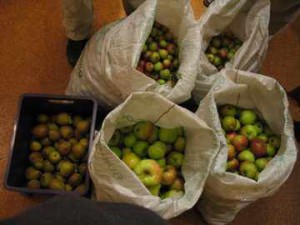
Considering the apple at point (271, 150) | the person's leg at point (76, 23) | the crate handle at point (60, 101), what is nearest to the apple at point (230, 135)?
the apple at point (271, 150)

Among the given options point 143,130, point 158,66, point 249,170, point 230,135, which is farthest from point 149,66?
point 249,170

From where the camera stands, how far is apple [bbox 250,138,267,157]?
1.11 meters

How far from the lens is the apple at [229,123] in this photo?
114cm

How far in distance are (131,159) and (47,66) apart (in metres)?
0.61

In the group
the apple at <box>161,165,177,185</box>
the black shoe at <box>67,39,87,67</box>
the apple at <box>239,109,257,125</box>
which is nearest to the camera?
the apple at <box>161,165,177,185</box>

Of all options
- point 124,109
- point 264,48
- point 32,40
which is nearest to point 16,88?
Answer: point 32,40

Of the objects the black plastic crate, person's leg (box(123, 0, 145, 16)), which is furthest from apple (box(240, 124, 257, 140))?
person's leg (box(123, 0, 145, 16))

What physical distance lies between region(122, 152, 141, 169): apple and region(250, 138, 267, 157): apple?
32 centimetres

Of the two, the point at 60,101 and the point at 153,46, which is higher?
the point at 153,46

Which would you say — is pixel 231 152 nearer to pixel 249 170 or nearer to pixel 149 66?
pixel 249 170

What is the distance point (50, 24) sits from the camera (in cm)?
156

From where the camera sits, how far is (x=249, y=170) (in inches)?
42.3

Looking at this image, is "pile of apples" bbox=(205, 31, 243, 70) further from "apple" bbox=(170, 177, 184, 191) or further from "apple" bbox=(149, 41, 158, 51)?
"apple" bbox=(170, 177, 184, 191)

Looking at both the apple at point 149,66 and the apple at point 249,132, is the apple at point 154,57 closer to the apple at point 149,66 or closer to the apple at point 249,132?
the apple at point 149,66
